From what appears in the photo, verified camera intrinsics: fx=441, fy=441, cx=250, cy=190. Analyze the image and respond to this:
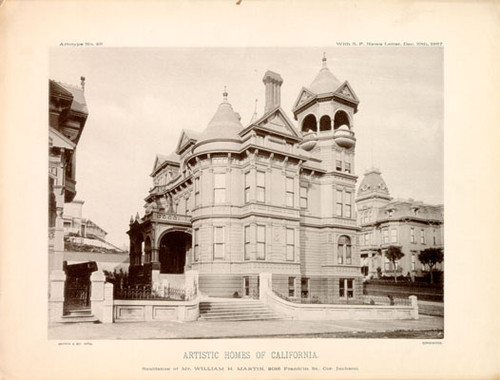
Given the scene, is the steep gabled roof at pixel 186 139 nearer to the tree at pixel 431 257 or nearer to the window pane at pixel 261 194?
the window pane at pixel 261 194

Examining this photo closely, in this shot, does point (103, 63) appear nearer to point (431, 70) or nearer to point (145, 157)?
point (145, 157)

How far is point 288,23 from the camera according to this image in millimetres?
7211

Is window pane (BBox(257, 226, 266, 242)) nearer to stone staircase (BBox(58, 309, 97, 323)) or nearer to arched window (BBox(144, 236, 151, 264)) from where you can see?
arched window (BBox(144, 236, 151, 264))

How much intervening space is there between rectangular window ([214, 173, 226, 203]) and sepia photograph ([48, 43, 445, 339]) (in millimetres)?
32

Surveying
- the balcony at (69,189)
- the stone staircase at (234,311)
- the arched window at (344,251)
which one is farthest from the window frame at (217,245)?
the balcony at (69,189)

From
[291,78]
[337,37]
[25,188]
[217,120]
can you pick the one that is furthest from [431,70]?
[25,188]

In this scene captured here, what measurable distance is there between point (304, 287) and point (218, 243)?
7.21 ft

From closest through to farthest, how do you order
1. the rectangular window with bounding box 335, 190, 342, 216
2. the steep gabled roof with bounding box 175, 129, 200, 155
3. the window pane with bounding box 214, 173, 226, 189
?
1. the steep gabled roof with bounding box 175, 129, 200, 155
2. the window pane with bounding box 214, 173, 226, 189
3. the rectangular window with bounding box 335, 190, 342, 216

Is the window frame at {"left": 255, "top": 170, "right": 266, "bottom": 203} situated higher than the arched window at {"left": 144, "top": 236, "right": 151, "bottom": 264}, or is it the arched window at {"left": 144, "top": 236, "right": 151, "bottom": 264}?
the window frame at {"left": 255, "top": 170, "right": 266, "bottom": 203}

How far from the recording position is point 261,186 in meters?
10.1

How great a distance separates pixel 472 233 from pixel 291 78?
13.3 ft

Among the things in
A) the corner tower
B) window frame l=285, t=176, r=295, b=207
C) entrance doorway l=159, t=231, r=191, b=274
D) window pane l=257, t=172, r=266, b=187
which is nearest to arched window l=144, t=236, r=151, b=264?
entrance doorway l=159, t=231, r=191, b=274

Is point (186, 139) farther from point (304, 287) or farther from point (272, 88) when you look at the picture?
point (304, 287)

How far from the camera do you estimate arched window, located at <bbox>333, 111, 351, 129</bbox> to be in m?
9.61
